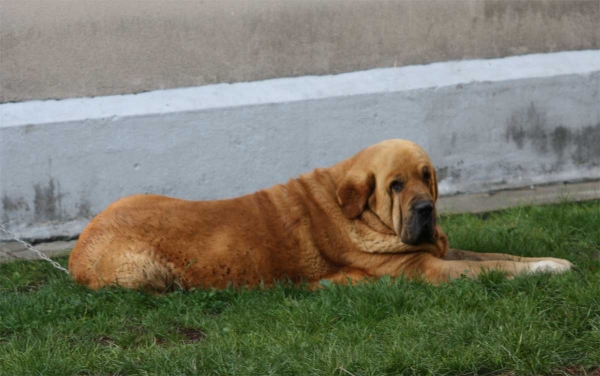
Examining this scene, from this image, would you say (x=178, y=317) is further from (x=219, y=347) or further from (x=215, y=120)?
(x=215, y=120)

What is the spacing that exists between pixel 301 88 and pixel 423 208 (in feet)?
10.6

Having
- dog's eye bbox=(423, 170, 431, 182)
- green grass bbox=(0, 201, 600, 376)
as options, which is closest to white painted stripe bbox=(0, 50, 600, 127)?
green grass bbox=(0, 201, 600, 376)

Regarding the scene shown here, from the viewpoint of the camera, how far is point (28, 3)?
832 cm

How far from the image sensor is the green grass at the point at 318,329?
463 centimetres

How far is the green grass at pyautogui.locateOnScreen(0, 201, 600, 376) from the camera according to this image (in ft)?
15.2

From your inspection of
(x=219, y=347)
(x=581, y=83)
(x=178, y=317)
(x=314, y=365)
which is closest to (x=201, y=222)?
(x=178, y=317)

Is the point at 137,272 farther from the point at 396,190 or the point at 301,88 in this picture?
the point at 301,88

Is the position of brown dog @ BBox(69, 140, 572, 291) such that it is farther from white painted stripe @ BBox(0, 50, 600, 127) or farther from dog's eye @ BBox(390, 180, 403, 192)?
white painted stripe @ BBox(0, 50, 600, 127)

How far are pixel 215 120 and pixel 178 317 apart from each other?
129 inches

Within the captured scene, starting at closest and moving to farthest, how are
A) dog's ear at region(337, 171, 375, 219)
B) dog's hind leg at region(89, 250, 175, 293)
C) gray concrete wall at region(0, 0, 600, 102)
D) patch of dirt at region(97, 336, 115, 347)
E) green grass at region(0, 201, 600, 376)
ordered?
1. green grass at region(0, 201, 600, 376)
2. patch of dirt at region(97, 336, 115, 347)
3. dog's hind leg at region(89, 250, 175, 293)
4. dog's ear at region(337, 171, 375, 219)
5. gray concrete wall at region(0, 0, 600, 102)

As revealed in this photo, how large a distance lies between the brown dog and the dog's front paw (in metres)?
0.01

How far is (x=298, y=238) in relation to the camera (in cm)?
627

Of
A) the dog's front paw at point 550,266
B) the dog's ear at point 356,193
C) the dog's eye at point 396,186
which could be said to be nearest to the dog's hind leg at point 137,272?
the dog's ear at point 356,193

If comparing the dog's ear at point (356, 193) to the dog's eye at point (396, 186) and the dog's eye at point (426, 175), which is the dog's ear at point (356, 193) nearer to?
the dog's eye at point (396, 186)
